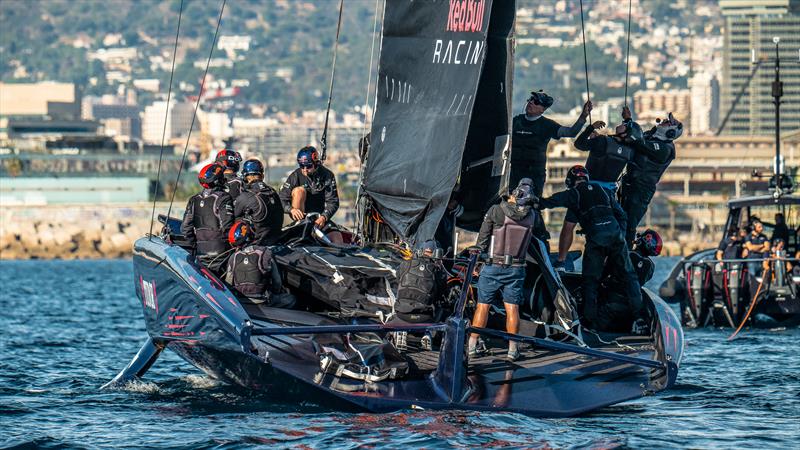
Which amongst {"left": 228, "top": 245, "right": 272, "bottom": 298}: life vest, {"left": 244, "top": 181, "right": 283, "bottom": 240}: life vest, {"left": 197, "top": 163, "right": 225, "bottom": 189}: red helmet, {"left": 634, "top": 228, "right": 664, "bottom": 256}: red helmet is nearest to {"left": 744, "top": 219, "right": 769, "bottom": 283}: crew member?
{"left": 634, "top": 228, "right": 664, "bottom": 256}: red helmet

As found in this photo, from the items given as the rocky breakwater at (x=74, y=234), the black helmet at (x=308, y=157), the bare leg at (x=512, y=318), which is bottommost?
the bare leg at (x=512, y=318)

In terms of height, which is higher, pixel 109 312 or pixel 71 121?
pixel 71 121

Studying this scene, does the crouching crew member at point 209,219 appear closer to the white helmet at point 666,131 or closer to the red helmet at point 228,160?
the red helmet at point 228,160

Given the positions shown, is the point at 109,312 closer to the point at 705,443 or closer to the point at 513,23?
the point at 513,23

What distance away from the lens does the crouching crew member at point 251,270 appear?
1319 cm

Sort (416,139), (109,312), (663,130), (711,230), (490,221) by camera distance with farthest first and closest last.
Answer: (711,230) → (109,312) → (663,130) → (416,139) → (490,221)

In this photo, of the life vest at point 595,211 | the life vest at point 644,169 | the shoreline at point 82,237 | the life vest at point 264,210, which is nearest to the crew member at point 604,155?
the life vest at point 644,169

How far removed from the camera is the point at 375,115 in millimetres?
14648

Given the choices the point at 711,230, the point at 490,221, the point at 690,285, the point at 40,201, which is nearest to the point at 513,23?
the point at 490,221

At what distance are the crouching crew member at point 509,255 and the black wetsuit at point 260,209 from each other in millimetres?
2187

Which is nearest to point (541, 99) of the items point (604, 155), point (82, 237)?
point (604, 155)

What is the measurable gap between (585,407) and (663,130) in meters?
4.59

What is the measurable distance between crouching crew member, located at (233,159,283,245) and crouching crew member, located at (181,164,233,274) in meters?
0.11

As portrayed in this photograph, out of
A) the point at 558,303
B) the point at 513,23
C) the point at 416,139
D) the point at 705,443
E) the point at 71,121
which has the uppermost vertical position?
the point at 71,121
